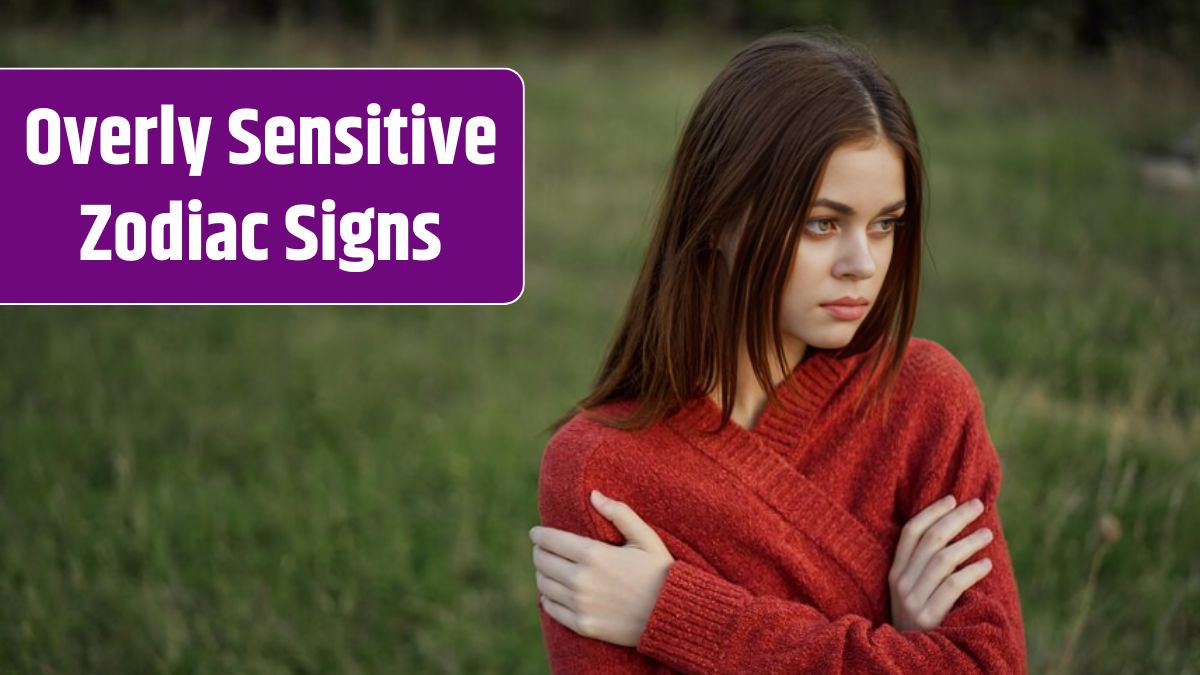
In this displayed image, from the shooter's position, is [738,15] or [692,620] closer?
[692,620]

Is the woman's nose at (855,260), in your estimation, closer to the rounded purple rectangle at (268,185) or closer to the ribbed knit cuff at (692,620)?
the ribbed knit cuff at (692,620)

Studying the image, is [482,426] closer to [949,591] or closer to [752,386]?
[752,386]

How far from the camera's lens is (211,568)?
3664 mm

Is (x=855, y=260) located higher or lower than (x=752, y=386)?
higher

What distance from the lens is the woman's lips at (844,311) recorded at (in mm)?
1798

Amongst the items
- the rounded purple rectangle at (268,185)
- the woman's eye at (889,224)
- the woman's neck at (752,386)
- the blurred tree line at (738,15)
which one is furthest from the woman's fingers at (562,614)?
the blurred tree line at (738,15)

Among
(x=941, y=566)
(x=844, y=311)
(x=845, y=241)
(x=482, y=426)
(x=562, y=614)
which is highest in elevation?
(x=845, y=241)

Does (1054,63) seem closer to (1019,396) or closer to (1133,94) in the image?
(1133,94)

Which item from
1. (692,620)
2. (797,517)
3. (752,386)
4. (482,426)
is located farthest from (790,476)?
(482,426)

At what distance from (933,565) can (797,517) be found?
22cm

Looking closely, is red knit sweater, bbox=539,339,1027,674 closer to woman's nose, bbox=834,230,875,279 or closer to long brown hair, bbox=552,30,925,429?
long brown hair, bbox=552,30,925,429

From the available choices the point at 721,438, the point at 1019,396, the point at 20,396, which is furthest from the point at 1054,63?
the point at 721,438

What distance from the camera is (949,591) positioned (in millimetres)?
1848

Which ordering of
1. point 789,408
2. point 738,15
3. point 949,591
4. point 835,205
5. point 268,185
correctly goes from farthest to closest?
1. point 738,15
2. point 268,185
3. point 789,408
4. point 949,591
5. point 835,205
